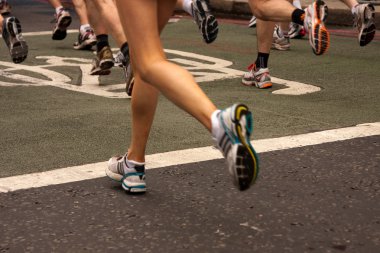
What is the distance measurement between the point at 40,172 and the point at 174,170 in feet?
2.20

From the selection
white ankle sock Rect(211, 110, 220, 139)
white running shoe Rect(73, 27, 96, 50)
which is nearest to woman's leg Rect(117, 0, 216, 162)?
white ankle sock Rect(211, 110, 220, 139)

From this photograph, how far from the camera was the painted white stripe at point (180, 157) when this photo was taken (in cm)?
486

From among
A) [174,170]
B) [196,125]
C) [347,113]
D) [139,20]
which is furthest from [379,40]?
[139,20]

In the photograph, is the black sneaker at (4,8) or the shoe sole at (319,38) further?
the black sneaker at (4,8)

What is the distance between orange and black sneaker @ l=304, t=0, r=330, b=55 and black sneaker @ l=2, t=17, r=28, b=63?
2.25 metres

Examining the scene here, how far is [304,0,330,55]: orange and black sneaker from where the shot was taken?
631 centimetres

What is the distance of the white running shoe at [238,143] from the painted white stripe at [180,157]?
55.9 inches

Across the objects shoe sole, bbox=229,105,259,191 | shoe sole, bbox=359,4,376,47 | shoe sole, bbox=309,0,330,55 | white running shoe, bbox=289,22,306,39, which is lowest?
white running shoe, bbox=289,22,306,39

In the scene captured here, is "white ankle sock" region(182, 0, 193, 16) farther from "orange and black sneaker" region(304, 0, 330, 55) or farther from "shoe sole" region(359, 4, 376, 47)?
"shoe sole" region(359, 4, 376, 47)

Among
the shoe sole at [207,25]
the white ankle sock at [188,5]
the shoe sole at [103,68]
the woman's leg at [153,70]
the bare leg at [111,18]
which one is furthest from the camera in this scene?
the shoe sole at [103,68]

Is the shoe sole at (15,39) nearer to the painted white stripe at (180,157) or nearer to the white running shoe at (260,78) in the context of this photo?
the white running shoe at (260,78)

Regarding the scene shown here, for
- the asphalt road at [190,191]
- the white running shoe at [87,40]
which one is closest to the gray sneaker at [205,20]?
the asphalt road at [190,191]

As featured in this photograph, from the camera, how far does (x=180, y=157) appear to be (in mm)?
5387

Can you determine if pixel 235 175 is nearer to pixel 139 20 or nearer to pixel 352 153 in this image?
pixel 139 20
